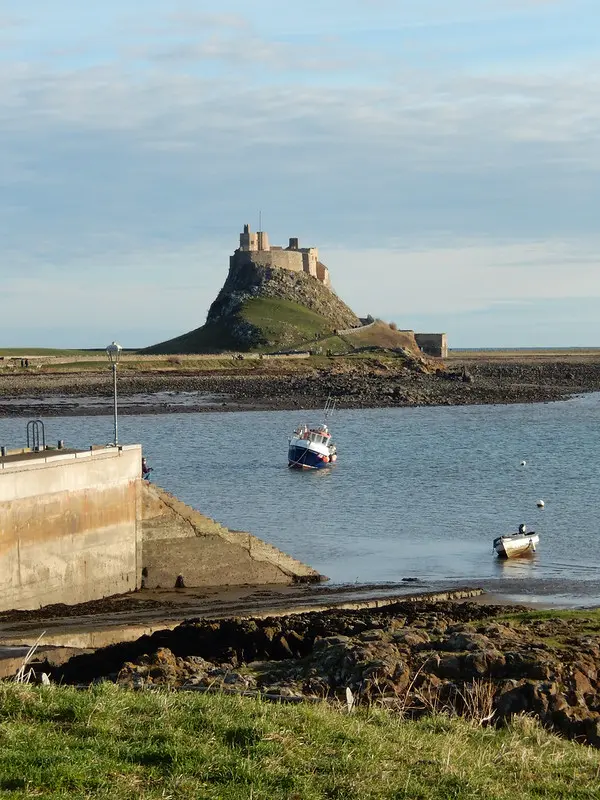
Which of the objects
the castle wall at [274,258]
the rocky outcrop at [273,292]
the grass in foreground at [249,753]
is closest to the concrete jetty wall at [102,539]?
the grass in foreground at [249,753]

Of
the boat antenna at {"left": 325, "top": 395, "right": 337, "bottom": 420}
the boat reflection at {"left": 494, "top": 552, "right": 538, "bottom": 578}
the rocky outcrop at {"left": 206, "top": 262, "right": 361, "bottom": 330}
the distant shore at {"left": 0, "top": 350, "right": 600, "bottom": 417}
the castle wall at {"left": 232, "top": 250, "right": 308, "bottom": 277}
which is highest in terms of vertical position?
the castle wall at {"left": 232, "top": 250, "right": 308, "bottom": 277}

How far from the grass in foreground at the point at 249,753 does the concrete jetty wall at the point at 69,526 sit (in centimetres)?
1263

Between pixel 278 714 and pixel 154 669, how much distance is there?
172 inches

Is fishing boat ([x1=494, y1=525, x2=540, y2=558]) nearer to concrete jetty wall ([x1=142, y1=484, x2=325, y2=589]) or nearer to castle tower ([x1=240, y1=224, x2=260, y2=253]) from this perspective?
concrete jetty wall ([x1=142, y1=484, x2=325, y2=589])

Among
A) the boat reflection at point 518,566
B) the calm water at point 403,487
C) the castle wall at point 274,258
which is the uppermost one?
the castle wall at point 274,258

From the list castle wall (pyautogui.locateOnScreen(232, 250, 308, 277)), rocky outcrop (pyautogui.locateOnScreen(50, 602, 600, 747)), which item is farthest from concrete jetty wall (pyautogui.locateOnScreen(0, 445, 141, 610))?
castle wall (pyautogui.locateOnScreen(232, 250, 308, 277))

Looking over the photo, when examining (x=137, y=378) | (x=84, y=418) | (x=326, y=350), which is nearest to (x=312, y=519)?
(x=84, y=418)

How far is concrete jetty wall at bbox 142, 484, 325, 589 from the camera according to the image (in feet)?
91.2

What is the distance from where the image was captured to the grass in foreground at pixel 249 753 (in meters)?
8.70

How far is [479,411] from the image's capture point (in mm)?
102875

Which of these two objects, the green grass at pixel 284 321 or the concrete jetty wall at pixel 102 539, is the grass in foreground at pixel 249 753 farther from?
the green grass at pixel 284 321

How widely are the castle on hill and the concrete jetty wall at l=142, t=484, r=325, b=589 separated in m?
136

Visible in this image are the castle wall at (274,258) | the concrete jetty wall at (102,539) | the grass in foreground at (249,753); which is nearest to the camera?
the grass in foreground at (249,753)

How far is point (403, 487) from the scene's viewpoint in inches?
2141
